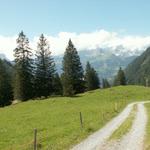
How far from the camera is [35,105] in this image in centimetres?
7344

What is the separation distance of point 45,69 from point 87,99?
18569 millimetres

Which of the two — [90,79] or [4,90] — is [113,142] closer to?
[4,90]

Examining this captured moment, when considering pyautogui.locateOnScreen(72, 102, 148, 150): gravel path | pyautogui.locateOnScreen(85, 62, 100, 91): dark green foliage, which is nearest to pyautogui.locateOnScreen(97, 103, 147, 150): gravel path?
pyautogui.locateOnScreen(72, 102, 148, 150): gravel path

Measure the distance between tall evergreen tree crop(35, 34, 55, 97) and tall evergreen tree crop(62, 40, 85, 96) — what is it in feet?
15.2

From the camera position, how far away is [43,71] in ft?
315

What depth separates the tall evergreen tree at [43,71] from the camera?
308 ft

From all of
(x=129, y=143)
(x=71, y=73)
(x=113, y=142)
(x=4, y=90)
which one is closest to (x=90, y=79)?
(x=71, y=73)

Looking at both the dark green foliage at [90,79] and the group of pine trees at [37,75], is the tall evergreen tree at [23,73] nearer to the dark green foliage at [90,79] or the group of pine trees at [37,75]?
the group of pine trees at [37,75]

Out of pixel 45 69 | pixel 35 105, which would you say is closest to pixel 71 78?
pixel 45 69

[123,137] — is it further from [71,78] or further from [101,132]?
[71,78]

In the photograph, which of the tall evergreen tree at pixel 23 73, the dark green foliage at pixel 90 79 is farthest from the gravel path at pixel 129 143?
the dark green foliage at pixel 90 79

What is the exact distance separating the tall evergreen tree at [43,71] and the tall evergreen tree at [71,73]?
15.2ft

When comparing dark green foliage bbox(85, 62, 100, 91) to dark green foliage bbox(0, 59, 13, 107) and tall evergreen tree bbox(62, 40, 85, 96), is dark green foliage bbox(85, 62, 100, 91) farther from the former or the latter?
dark green foliage bbox(0, 59, 13, 107)

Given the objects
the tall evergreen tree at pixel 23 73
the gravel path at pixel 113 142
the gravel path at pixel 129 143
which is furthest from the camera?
the tall evergreen tree at pixel 23 73
